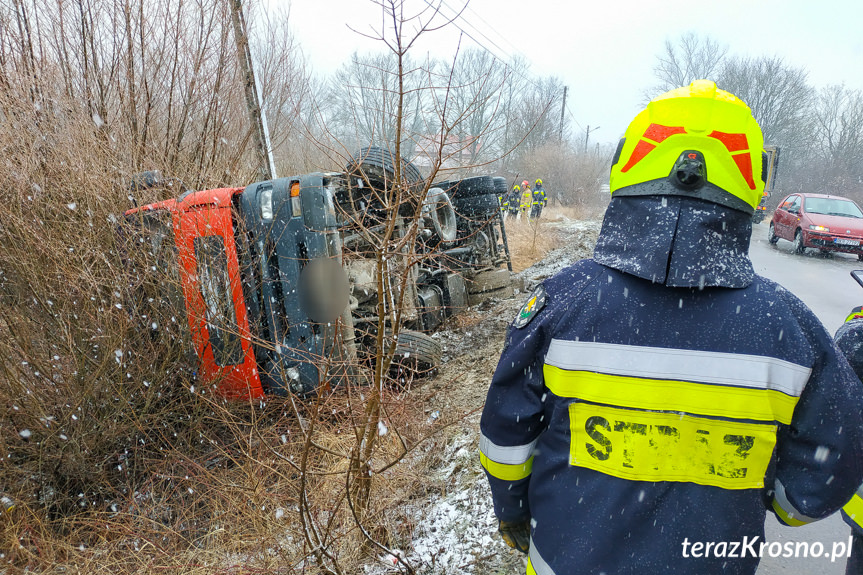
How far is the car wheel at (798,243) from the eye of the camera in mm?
11148

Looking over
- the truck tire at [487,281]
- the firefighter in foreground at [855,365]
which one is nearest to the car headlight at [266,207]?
the firefighter in foreground at [855,365]

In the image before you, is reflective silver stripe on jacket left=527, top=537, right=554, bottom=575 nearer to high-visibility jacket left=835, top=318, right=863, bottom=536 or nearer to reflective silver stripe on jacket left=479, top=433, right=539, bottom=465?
reflective silver stripe on jacket left=479, top=433, right=539, bottom=465

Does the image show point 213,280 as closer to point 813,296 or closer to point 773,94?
point 813,296

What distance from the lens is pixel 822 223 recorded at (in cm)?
1065

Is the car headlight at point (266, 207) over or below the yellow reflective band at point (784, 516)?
over

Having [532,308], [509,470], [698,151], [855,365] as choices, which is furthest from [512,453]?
[855,365]

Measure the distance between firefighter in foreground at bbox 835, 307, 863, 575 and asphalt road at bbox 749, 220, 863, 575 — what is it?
73 cm

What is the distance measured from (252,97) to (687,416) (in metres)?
7.62

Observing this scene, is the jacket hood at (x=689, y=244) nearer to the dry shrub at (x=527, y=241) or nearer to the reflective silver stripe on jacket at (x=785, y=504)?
the reflective silver stripe on jacket at (x=785, y=504)

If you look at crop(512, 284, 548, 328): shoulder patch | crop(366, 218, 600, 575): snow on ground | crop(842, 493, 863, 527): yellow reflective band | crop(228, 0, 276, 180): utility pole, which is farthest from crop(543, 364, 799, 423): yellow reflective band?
crop(228, 0, 276, 180): utility pole

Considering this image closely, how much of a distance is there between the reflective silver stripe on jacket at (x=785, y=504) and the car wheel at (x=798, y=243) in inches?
489

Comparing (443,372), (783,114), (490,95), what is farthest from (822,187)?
(490,95)

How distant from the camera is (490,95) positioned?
2.34m

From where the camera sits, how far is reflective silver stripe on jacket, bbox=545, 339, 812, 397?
1055 millimetres
